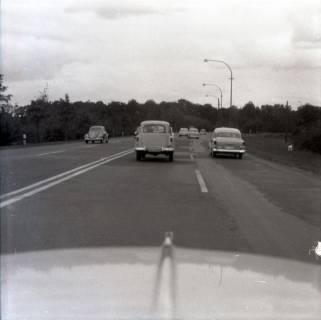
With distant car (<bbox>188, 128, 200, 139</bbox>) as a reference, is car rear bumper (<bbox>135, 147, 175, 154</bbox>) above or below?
above

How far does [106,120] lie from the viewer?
3903 inches

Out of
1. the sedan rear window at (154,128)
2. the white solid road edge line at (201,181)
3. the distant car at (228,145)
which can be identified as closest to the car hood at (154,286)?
the white solid road edge line at (201,181)

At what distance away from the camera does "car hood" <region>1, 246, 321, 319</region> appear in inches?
134

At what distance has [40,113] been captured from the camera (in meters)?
59.8

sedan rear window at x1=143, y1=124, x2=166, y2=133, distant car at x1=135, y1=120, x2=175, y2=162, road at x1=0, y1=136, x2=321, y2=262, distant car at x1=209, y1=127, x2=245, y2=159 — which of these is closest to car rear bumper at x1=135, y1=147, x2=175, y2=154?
distant car at x1=135, y1=120, x2=175, y2=162

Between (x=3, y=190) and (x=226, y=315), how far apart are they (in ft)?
36.5

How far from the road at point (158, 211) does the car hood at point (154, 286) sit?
2.71 m

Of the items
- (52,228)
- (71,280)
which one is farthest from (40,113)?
(71,280)

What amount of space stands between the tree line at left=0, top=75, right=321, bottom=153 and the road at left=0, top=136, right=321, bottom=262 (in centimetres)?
2941

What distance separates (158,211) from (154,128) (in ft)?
53.2

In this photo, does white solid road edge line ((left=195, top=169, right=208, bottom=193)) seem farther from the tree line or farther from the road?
the tree line

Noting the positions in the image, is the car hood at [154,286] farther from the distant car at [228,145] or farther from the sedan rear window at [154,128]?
the distant car at [228,145]

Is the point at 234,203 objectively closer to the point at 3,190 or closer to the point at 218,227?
the point at 218,227

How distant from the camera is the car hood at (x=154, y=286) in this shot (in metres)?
3.40
